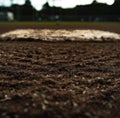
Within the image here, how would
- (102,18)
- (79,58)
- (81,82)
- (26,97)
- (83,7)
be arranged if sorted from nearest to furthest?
1. (26,97)
2. (81,82)
3. (79,58)
4. (102,18)
5. (83,7)

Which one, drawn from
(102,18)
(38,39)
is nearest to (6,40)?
(38,39)

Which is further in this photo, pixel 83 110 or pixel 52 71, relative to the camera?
pixel 52 71

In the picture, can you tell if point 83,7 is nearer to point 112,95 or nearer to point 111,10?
point 111,10

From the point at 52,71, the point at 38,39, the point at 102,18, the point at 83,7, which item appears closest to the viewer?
the point at 52,71

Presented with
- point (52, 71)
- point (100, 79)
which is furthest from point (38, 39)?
point (100, 79)
